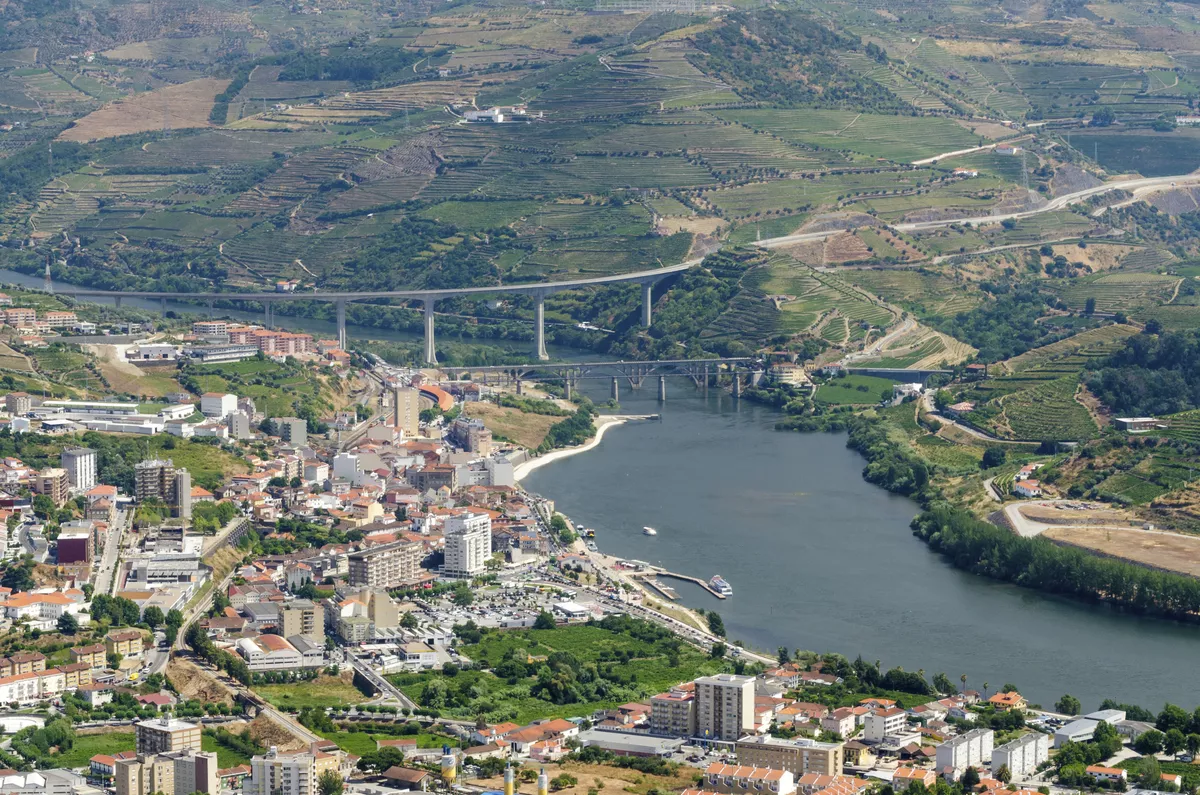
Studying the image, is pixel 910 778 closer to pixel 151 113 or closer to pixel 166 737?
pixel 166 737

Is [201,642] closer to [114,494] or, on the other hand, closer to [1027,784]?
[114,494]

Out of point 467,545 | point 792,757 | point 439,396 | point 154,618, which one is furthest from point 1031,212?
point 792,757

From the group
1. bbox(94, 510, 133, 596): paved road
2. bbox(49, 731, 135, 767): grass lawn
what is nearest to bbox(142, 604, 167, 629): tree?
bbox(94, 510, 133, 596): paved road

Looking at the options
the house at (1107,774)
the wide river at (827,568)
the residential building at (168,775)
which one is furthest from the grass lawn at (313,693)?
the house at (1107,774)

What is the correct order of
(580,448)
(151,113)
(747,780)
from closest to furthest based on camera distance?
(747,780) → (580,448) → (151,113)

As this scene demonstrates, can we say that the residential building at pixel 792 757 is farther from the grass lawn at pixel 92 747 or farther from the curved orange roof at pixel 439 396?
the curved orange roof at pixel 439 396

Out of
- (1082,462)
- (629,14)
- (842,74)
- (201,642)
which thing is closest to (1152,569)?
(1082,462)
